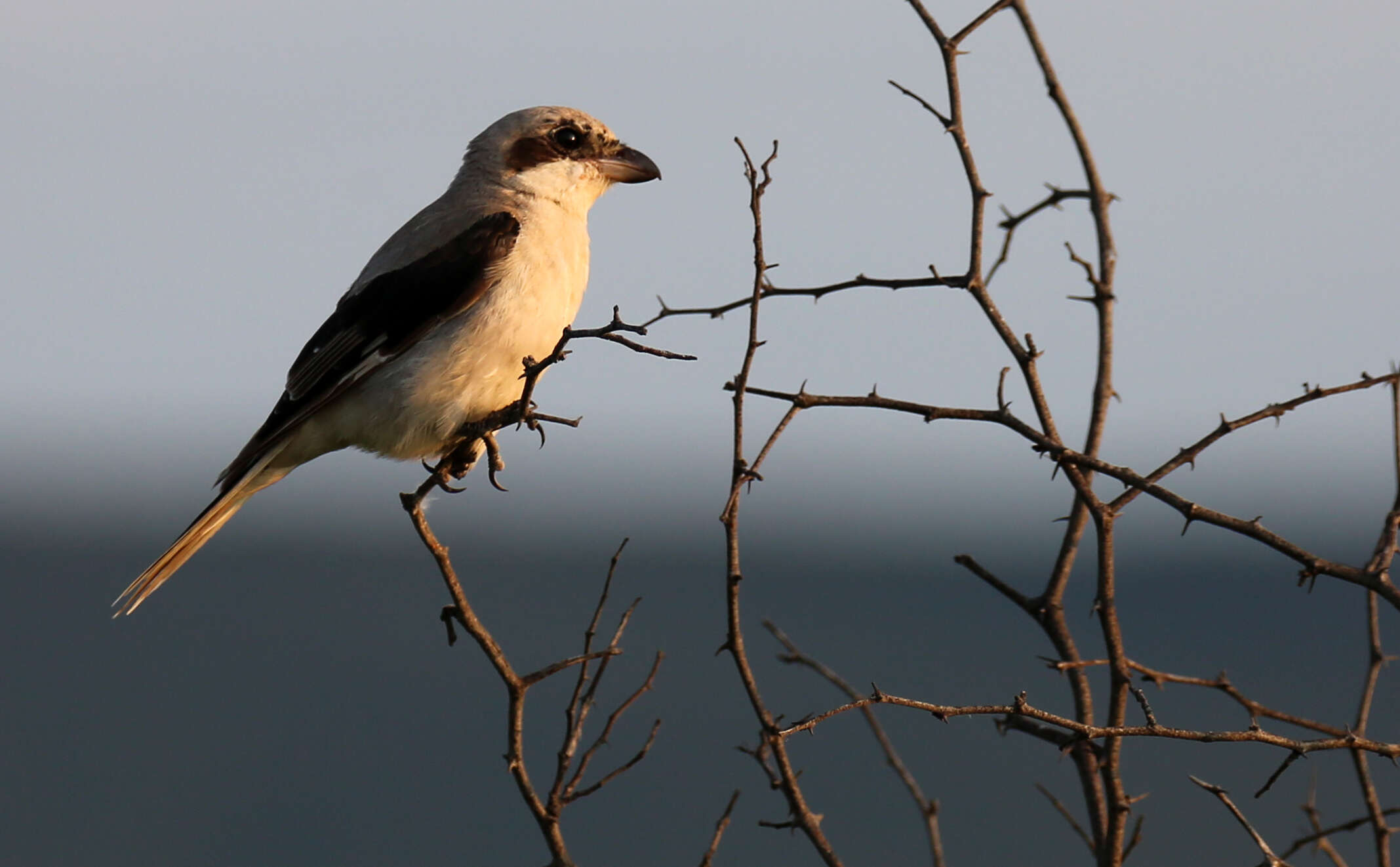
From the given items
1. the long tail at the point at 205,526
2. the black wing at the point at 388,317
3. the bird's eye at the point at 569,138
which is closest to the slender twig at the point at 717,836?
the black wing at the point at 388,317

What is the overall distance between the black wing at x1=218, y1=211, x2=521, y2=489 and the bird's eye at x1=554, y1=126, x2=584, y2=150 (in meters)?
0.57

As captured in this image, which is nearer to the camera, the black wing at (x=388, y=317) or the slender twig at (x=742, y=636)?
the slender twig at (x=742, y=636)

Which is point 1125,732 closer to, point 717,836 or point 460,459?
point 717,836

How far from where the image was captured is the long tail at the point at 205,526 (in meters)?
4.57

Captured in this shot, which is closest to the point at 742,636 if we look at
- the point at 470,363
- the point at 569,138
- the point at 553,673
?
the point at 553,673

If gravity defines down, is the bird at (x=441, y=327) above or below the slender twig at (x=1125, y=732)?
above

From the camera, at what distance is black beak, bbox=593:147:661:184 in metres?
5.21

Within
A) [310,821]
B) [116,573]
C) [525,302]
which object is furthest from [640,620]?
[525,302]

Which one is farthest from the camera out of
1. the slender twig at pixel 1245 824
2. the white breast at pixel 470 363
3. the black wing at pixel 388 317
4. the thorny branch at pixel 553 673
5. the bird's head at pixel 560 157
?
the bird's head at pixel 560 157

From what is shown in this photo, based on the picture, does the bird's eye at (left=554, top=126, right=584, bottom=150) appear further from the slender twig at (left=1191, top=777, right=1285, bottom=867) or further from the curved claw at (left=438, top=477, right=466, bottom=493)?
the slender twig at (left=1191, top=777, right=1285, bottom=867)

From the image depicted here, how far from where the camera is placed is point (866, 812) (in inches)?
675

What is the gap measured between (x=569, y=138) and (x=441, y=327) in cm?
106

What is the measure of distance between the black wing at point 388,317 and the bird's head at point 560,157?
413 millimetres

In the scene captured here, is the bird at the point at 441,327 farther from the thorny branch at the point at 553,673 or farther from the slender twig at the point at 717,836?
the slender twig at the point at 717,836
